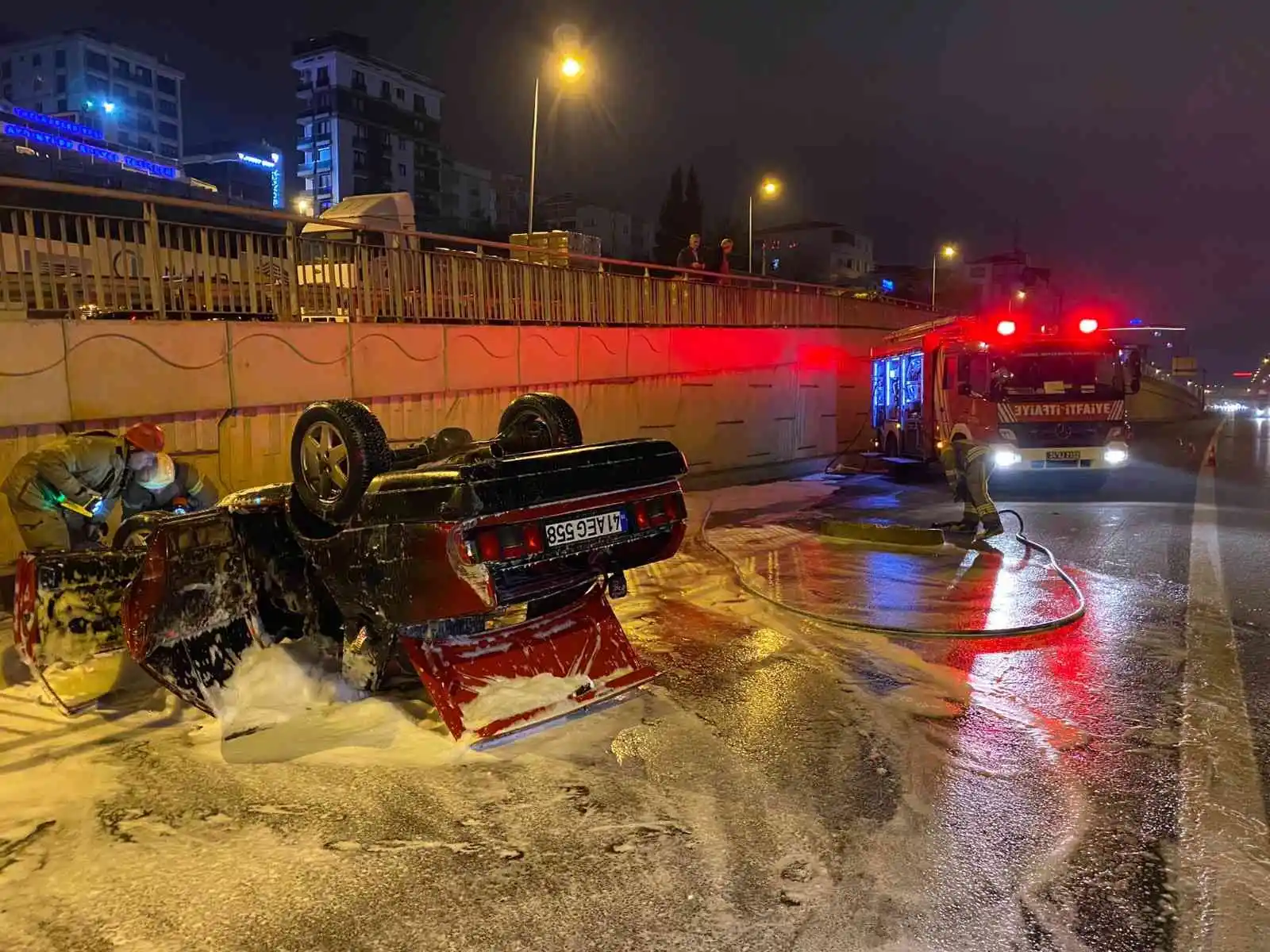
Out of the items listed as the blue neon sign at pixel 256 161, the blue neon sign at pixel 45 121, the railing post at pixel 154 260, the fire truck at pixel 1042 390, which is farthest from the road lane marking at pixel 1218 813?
the blue neon sign at pixel 256 161

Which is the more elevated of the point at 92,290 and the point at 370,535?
the point at 92,290

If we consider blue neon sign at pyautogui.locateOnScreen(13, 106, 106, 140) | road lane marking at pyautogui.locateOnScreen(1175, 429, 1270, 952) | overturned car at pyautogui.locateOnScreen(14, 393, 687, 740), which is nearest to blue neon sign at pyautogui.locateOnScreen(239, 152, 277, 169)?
blue neon sign at pyautogui.locateOnScreen(13, 106, 106, 140)

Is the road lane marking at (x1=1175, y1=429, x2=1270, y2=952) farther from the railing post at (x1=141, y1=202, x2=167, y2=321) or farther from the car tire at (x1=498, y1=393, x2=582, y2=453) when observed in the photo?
the railing post at (x1=141, y1=202, x2=167, y2=321)

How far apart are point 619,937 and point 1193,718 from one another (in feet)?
11.8

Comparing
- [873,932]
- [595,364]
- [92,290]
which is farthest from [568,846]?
[595,364]

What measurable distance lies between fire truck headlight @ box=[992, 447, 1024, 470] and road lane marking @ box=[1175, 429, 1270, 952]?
7.11m

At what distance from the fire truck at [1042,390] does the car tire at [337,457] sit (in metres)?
10.3

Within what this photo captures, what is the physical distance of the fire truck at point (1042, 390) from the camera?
512 inches

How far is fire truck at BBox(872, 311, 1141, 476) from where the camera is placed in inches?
512

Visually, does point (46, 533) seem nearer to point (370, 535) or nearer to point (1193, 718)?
point (370, 535)

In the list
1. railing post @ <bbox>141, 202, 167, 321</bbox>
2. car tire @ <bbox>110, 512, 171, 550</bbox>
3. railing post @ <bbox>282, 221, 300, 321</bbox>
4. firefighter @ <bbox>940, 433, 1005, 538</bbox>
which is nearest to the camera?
car tire @ <bbox>110, 512, 171, 550</bbox>

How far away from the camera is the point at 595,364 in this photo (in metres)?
13.1

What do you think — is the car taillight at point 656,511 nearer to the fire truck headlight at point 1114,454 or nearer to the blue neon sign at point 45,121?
the fire truck headlight at point 1114,454

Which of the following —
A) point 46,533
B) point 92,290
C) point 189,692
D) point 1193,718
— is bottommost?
point 1193,718
